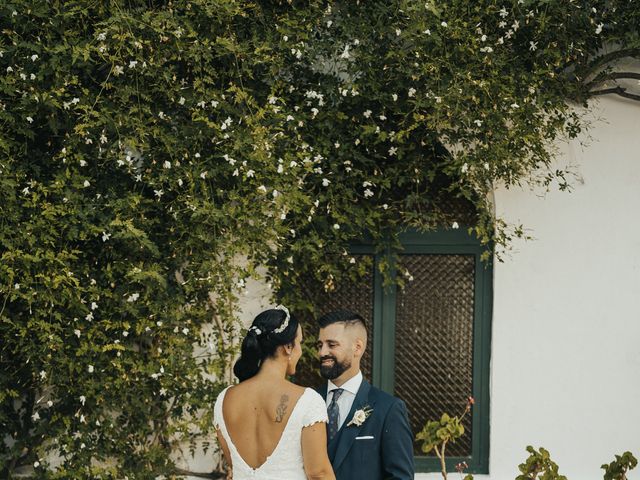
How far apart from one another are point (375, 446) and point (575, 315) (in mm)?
2869

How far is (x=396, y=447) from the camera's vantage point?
4.15 metres

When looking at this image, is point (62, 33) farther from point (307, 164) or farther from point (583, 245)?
point (583, 245)

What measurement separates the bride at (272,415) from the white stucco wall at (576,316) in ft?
10.2

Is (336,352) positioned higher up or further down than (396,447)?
higher up

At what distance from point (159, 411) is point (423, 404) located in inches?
68.2

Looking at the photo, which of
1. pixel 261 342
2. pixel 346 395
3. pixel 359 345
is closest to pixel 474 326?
pixel 359 345

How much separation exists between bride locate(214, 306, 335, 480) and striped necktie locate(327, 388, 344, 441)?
498 millimetres

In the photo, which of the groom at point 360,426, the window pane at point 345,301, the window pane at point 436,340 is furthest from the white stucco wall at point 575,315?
the groom at point 360,426

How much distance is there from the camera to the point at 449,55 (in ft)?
19.9

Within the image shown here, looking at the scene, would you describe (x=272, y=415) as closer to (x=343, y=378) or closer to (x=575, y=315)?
(x=343, y=378)

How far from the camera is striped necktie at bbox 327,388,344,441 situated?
427 cm

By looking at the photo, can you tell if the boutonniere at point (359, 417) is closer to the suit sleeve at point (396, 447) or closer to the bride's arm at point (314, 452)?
the suit sleeve at point (396, 447)

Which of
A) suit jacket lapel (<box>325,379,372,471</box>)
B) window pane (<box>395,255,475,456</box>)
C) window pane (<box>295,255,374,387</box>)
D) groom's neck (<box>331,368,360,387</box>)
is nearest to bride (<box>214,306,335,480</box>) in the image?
suit jacket lapel (<box>325,379,372,471</box>)

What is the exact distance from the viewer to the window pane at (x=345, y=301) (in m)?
6.87
